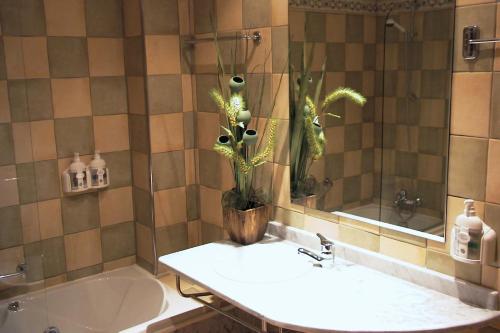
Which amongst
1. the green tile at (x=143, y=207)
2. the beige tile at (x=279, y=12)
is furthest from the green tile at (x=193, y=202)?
the beige tile at (x=279, y=12)

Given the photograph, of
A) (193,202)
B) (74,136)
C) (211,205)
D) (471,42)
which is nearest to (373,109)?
(471,42)

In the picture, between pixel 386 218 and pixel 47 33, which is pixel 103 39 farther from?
pixel 386 218

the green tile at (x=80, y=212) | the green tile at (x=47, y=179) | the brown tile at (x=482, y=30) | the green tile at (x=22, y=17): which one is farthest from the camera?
the green tile at (x=80, y=212)

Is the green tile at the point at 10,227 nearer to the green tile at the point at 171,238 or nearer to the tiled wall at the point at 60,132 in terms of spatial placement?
the tiled wall at the point at 60,132

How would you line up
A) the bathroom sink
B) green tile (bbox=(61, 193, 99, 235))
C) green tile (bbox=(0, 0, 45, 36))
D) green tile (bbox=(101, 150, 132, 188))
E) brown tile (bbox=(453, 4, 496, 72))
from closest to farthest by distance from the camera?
brown tile (bbox=(453, 4, 496, 72)) < the bathroom sink < green tile (bbox=(0, 0, 45, 36)) < green tile (bbox=(61, 193, 99, 235)) < green tile (bbox=(101, 150, 132, 188))

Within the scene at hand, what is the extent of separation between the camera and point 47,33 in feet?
7.38

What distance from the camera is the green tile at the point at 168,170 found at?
2428mm

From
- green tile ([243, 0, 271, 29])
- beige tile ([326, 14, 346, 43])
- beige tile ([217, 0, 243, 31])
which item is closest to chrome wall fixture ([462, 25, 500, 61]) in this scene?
beige tile ([326, 14, 346, 43])

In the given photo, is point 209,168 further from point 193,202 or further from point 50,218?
point 50,218

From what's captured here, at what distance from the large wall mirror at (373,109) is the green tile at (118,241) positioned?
3.33ft

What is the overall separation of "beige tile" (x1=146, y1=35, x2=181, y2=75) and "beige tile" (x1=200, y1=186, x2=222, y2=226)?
1.97 ft

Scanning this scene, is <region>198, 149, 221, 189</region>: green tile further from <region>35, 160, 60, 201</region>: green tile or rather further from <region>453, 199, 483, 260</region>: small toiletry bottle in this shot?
<region>453, 199, 483, 260</region>: small toiletry bottle

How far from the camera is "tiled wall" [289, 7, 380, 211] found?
172 cm

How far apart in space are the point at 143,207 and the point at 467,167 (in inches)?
62.4
